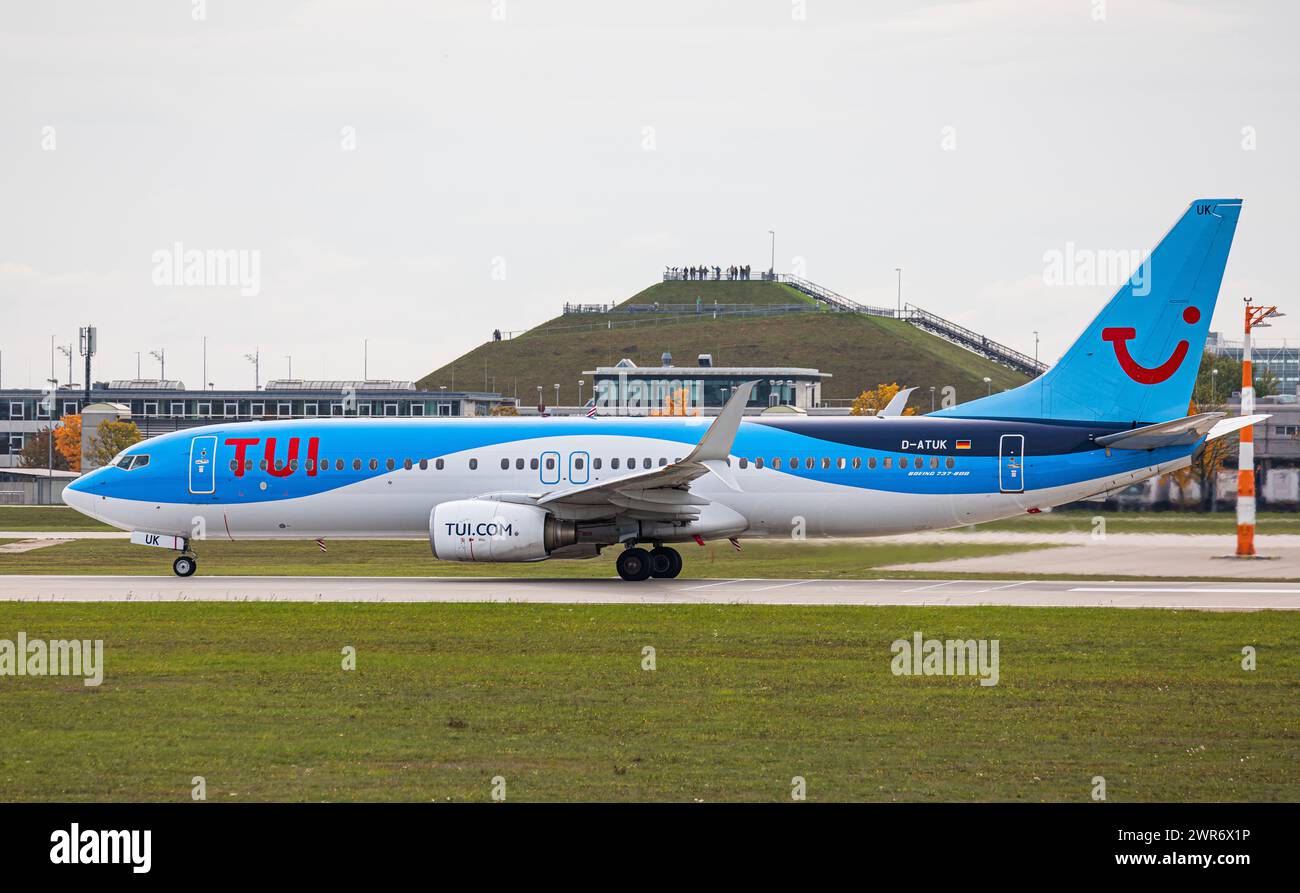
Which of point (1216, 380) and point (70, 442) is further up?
point (1216, 380)

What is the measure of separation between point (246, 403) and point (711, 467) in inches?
3064

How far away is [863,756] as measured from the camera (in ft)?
43.2

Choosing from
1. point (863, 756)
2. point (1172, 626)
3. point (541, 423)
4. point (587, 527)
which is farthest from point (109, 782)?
point (541, 423)

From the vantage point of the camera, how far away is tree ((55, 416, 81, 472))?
98.8m

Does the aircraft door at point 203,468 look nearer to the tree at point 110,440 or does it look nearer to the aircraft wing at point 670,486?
the aircraft wing at point 670,486

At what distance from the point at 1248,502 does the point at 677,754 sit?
2938cm

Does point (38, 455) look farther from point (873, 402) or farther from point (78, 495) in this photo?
point (78, 495)

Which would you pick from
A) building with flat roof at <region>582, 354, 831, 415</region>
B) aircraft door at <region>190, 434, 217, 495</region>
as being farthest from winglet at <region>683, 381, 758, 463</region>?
building with flat roof at <region>582, 354, 831, 415</region>

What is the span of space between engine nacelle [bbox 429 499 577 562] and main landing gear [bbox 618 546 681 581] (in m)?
2.22

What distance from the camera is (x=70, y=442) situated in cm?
9969

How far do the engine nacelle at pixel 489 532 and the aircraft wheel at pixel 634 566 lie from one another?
7.12 ft

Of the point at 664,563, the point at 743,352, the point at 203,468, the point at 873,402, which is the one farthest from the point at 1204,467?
the point at 743,352

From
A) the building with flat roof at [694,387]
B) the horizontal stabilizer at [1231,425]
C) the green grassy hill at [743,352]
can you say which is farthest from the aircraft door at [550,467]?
the green grassy hill at [743,352]
